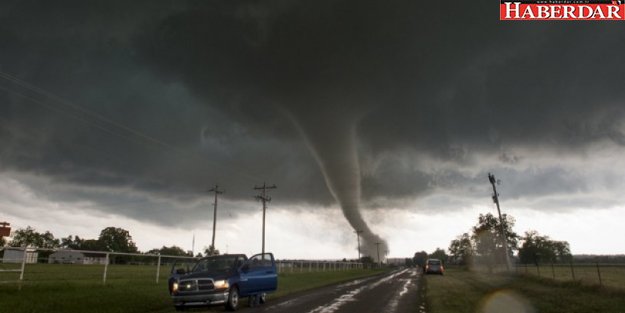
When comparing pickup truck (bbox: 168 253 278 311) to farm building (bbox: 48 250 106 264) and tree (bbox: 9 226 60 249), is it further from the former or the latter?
tree (bbox: 9 226 60 249)

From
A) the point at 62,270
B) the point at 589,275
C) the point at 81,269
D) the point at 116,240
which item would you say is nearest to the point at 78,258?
the point at 62,270

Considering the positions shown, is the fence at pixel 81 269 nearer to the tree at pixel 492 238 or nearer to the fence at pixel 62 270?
the fence at pixel 62 270

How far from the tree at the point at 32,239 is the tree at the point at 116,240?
24.0 metres

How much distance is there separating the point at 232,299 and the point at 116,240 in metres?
165

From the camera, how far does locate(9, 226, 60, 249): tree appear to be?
15275 centimetres

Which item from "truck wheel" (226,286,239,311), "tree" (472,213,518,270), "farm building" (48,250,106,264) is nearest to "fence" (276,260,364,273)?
"farm building" (48,250,106,264)

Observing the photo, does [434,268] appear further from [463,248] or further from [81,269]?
[463,248]

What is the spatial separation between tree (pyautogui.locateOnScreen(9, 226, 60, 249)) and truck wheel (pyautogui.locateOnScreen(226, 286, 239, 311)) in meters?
172

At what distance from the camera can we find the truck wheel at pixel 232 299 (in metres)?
13.5

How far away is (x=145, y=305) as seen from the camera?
15.1 metres

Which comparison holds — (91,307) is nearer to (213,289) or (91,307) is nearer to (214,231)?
(213,289)

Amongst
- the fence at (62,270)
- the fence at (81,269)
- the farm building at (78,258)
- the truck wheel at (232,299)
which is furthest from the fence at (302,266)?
the truck wheel at (232,299)

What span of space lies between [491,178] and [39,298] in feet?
156

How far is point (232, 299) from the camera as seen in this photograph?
44.9 feet
